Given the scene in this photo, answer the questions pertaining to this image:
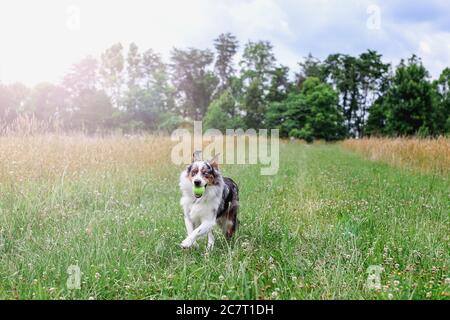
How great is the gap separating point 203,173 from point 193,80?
50956 millimetres

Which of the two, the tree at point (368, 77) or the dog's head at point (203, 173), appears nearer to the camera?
the dog's head at point (203, 173)

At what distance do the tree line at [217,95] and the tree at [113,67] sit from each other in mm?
124

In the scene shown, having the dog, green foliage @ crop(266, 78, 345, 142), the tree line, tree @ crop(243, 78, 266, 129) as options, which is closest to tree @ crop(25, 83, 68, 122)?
the tree line

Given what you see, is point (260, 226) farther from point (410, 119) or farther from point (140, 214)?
point (410, 119)

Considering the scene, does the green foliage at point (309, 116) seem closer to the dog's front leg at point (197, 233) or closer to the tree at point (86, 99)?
the tree at point (86, 99)

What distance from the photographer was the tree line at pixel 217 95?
1837 inches

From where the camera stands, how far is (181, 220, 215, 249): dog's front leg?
4547mm

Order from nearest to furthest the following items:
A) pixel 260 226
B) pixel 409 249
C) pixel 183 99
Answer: pixel 409 249
pixel 260 226
pixel 183 99

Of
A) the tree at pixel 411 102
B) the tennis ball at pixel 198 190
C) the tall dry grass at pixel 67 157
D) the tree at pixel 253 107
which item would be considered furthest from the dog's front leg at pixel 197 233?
the tree at pixel 253 107

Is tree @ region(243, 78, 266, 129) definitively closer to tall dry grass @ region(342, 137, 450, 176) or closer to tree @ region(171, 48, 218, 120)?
tree @ region(171, 48, 218, 120)
